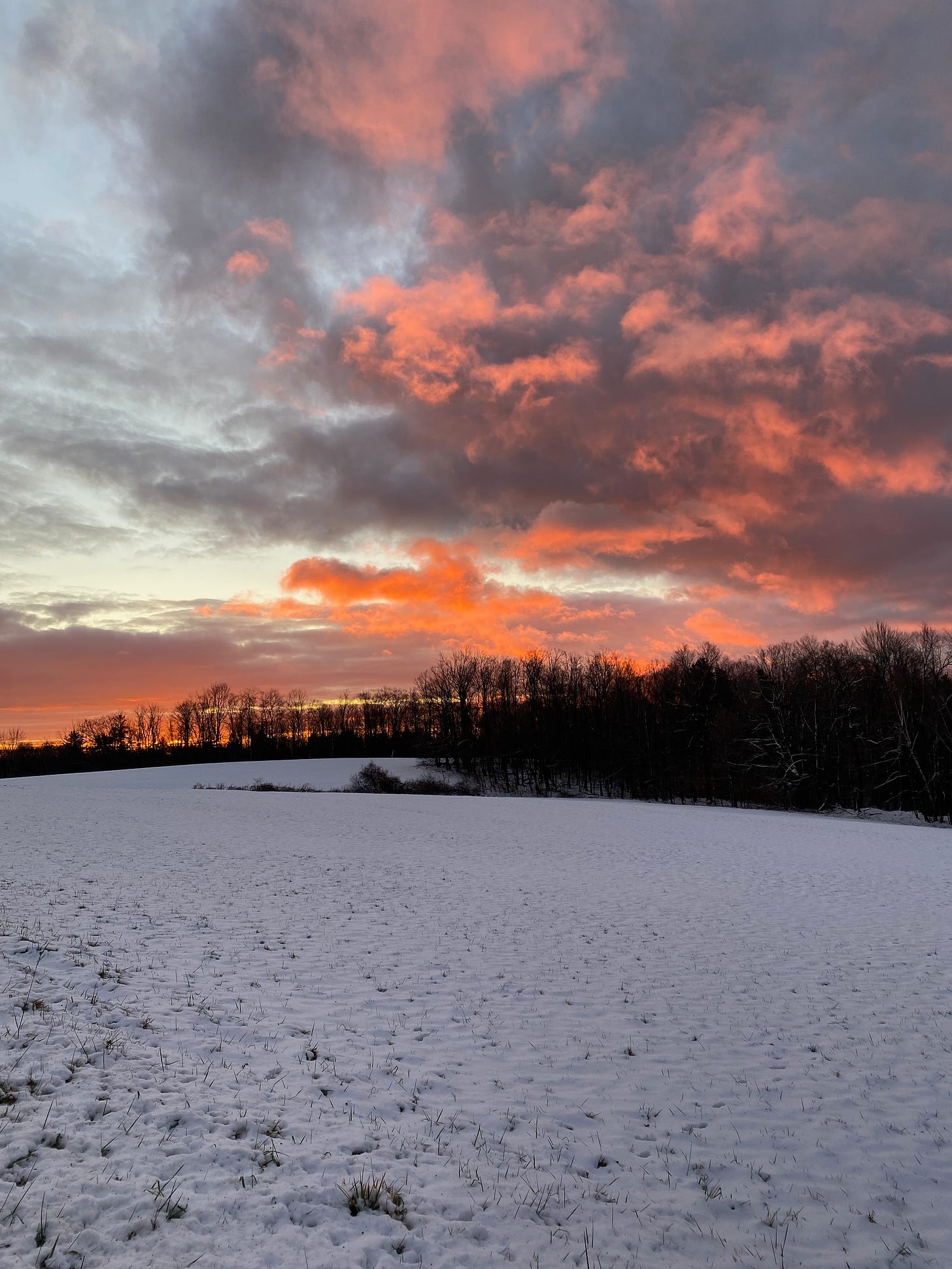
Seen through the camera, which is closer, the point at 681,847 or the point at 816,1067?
the point at 816,1067

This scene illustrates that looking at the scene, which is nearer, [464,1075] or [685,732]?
[464,1075]

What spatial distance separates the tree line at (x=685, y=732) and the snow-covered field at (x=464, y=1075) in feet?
119

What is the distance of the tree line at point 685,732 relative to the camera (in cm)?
4912

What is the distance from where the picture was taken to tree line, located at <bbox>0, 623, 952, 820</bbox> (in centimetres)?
4912

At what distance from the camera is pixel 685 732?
208 ft

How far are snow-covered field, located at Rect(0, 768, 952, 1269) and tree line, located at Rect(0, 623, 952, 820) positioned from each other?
119 feet

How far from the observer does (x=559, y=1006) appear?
9.52 m

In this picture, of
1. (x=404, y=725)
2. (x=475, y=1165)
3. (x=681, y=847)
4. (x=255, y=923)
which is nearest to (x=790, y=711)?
(x=681, y=847)

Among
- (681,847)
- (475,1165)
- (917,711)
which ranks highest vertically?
(917,711)

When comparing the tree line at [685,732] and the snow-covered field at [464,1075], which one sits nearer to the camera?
the snow-covered field at [464,1075]

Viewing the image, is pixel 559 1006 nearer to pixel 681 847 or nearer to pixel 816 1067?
pixel 816 1067

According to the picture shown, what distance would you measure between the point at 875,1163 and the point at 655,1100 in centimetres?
208

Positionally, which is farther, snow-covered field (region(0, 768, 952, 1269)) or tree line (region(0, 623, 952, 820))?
tree line (region(0, 623, 952, 820))

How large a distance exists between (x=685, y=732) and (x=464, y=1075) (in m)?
60.1
